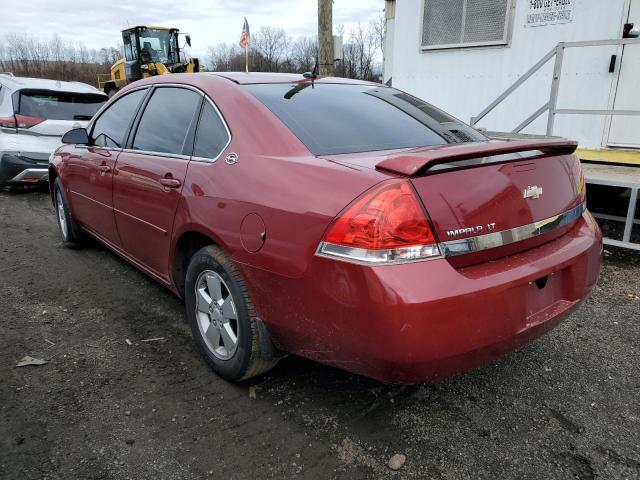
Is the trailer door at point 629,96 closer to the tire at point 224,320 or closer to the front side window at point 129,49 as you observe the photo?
the tire at point 224,320

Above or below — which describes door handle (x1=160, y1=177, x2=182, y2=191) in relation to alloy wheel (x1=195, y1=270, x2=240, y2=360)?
above

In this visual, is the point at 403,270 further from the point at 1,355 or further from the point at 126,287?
the point at 126,287

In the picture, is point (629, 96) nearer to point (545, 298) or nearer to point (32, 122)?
point (545, 298)

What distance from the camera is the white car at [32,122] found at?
25.0 ft

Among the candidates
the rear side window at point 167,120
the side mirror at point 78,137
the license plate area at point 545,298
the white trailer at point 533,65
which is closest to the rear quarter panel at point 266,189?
the rear side window at point 167,120

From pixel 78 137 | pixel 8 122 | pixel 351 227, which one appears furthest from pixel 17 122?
pixel 351 227

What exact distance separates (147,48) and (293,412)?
20441 mm

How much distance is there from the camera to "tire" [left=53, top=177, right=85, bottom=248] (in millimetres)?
4902

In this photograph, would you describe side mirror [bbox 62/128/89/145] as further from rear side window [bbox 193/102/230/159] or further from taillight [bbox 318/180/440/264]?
taillight [bbox 318/180/440/264]

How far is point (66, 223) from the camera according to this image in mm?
5031

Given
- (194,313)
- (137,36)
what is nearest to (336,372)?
(194,313)

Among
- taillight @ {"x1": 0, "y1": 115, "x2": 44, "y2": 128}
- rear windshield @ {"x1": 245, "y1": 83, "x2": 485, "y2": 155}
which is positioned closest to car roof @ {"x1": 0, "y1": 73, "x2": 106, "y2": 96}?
taillight @ {"x1": 0, "y1": 115, "x2": 44, "y2": 128}

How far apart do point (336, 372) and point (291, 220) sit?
114cm

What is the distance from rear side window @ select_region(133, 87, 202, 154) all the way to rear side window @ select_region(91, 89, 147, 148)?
0.86 feet
